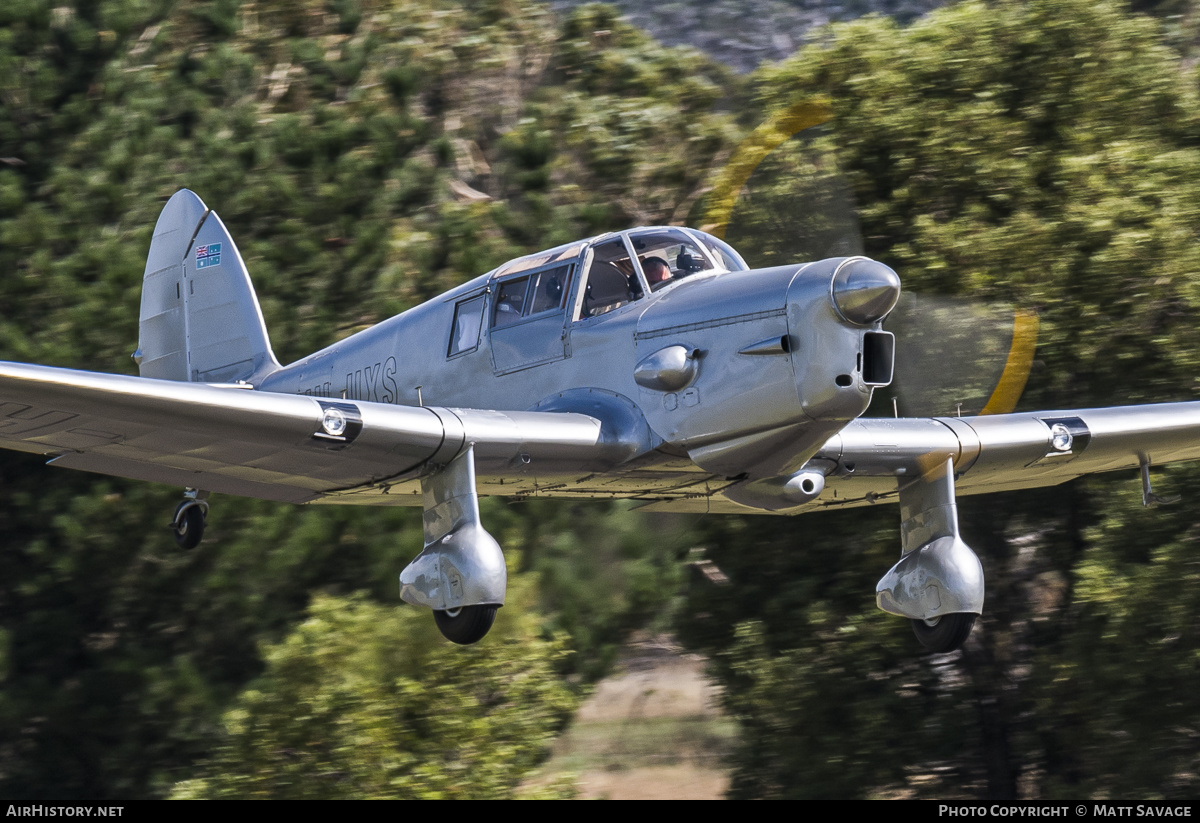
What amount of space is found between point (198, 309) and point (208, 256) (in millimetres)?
634

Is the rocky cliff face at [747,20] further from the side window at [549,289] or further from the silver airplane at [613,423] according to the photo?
the side window at [549,289]

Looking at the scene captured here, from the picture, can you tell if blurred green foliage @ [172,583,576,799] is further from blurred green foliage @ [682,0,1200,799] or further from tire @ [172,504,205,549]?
blurred green foliage @ [682,0,1200,799]

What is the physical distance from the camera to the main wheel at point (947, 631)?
9.88 metres

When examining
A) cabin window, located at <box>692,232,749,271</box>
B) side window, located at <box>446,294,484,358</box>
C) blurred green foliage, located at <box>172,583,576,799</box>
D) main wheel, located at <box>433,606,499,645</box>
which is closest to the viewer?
main wheel, located at <box>433,606,499,645</box>

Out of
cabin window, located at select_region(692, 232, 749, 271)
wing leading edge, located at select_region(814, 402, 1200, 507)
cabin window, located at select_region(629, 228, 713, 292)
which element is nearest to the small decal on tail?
cabin window, located at select_region(629, 228, 713, 292)

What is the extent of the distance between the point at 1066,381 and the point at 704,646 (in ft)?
19.8

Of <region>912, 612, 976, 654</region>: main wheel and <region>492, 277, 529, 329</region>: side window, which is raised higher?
<region>492, 277, 529, 329</region>: side window

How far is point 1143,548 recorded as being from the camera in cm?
1547

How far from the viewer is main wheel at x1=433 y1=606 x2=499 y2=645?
8383mm

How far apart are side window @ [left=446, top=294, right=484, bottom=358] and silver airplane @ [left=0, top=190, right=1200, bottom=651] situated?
0.02 meters

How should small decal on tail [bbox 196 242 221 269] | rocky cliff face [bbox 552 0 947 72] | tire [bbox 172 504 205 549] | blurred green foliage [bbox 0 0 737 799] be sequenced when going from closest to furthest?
1. tire [bbox 172 504 205 549]
2. small decal on tail [bbox 196 242 221 269]
3. blurred green foliage [bbox 0 0 737 799]
4. rocky cliff face [bbox 552 0 947 72]

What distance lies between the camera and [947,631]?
9938 mm

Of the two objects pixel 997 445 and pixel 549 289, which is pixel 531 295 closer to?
pixel 549 289
